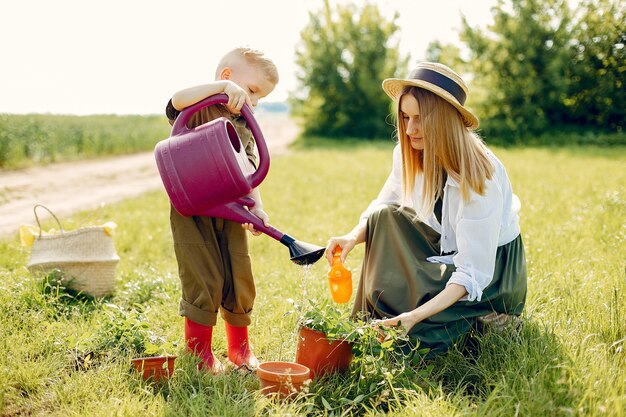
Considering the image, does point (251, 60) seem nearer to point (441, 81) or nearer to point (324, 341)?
point (441, 81)

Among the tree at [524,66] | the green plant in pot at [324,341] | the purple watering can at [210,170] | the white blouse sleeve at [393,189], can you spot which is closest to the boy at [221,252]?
the purple watering can at [210,170]

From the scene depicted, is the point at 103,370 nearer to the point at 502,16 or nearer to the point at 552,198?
the point at 552,198

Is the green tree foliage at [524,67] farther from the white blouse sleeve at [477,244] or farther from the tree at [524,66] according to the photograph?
the white blouse sleeve at [477,244]

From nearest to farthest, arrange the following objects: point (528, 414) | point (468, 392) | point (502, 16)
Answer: point (528, 414), point (468, 392), point (502, 16)

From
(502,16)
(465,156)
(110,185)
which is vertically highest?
(502,16)

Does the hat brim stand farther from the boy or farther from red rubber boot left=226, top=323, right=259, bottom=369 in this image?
red rubber boot left=226, top=323, right=259, bottom=369

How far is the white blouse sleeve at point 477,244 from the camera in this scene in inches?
101

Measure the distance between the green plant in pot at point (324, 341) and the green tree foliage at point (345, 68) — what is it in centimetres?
2116

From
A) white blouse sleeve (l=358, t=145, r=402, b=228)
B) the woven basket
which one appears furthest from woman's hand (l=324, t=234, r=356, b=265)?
the woven basket

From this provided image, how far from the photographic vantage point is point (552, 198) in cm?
682

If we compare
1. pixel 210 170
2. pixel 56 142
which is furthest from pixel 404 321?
pixel 56 142

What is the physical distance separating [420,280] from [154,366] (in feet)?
3.86

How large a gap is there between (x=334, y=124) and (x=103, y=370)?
71.6 ft

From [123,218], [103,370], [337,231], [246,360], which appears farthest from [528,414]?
[123,218]
